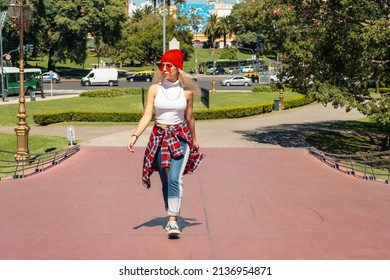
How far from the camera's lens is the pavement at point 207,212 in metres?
6.42

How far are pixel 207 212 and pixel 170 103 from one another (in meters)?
2.78

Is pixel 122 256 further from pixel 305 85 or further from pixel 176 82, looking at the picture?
pixel 305 85

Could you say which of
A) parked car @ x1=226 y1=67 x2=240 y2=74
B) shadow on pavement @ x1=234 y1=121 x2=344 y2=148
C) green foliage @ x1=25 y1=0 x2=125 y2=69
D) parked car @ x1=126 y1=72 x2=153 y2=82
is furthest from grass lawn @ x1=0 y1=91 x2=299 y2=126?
parked car @ x1=226 y1=67 x2=240 y2=74

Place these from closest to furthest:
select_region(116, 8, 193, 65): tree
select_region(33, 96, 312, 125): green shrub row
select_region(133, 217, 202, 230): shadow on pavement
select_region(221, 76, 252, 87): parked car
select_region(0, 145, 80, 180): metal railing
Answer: select_region(133, 217, 202, 230): shadow on pavement → select_region(0, 145, 80, 180): metal railing → select_region(33, 96, 312, 125): green shrub row → select_region(221, 76, 252, 87): parked car → select_region(116, 8, 193, 65): tree

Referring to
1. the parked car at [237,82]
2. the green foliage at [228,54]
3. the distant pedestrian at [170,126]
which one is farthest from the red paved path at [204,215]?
the green foliage at [228,54]

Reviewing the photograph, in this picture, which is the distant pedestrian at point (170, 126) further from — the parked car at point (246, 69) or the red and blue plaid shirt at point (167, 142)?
the parked car at point (246, 69)

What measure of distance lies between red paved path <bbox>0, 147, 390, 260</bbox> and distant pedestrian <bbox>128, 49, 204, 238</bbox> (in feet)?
2.66

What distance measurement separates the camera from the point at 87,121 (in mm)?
27859

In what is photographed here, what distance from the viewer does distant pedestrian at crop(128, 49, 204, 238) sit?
642 centimetres

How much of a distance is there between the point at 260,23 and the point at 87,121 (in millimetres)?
11105

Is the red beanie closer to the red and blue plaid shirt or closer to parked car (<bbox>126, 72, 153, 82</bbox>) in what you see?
the red and blue plaid shirt

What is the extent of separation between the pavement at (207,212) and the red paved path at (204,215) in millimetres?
13
